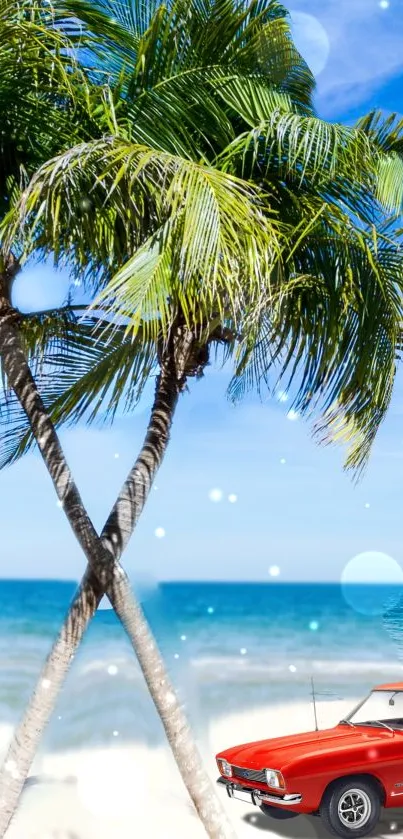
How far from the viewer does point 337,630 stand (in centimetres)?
4259

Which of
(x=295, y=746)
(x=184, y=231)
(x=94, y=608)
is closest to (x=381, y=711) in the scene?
(x=295, y=746)

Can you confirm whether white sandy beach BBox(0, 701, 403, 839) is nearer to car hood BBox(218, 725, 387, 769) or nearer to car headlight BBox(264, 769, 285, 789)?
car hood BBox(218, 725, 387, 769)

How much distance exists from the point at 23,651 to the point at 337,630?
1563 centimetres

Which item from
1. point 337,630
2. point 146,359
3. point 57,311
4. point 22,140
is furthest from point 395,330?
point 337,630

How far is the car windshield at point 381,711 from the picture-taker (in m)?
6.97

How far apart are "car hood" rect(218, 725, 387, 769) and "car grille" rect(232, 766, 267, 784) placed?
33mm

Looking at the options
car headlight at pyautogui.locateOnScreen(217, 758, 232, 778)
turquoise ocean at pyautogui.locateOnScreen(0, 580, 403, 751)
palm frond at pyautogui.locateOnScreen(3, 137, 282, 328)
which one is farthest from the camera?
turquoise ocean at pyautogui.locateOnScreen(0, 580, 403, 751)

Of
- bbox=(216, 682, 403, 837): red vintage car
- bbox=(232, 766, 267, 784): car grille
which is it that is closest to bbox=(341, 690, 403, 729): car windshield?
bbox=(216, 682, 403, 837): red vintage car

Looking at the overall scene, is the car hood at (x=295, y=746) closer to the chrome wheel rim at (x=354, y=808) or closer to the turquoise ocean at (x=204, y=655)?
the chrome wheel rim at (x=354, y=808)

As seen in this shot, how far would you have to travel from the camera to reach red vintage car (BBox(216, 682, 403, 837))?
20.9ft

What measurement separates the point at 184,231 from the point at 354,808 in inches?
176

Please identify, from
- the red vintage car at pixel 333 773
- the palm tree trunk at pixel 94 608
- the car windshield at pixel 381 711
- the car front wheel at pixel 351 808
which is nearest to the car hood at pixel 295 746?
the red vintage car at pixel 333 773

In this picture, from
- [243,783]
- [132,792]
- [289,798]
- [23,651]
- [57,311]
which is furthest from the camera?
[23,651]

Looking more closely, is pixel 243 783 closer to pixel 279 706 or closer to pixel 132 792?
pixel 132 792
